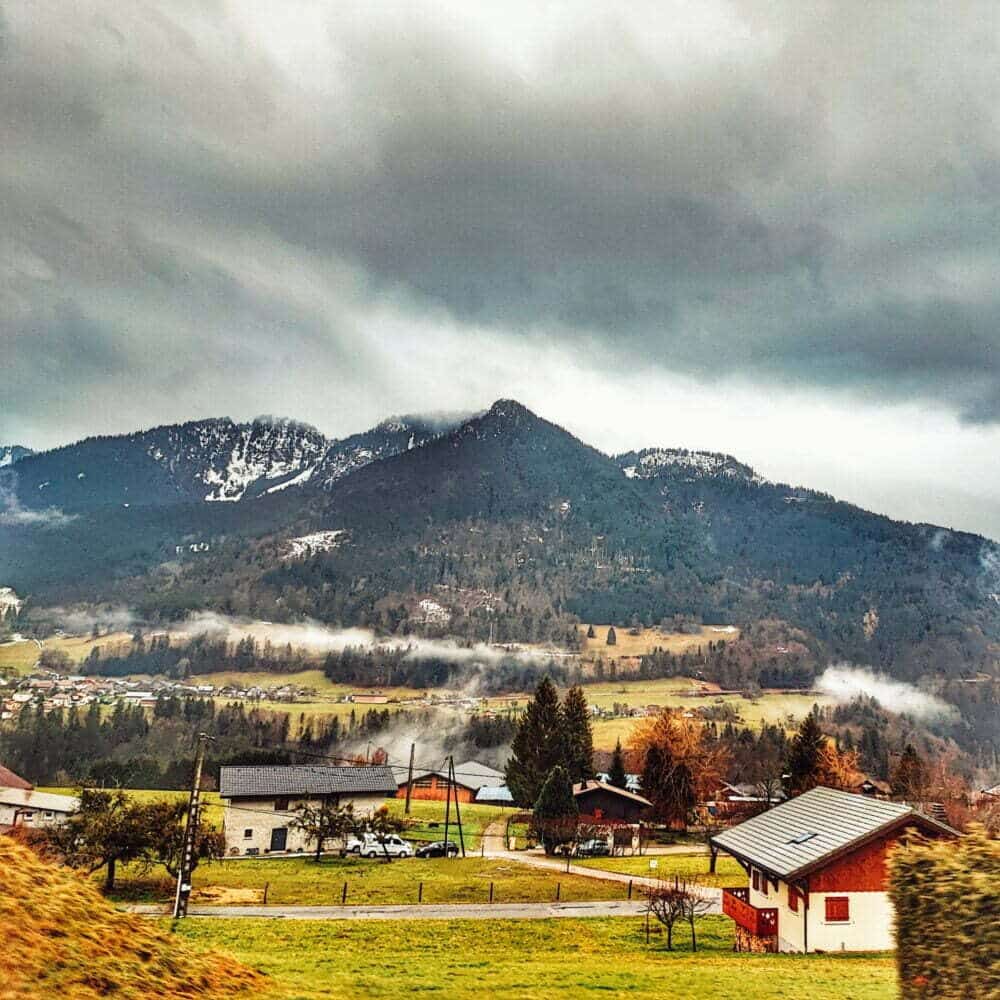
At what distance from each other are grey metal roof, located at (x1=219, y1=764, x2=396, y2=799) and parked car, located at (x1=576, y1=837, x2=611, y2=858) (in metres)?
24.4

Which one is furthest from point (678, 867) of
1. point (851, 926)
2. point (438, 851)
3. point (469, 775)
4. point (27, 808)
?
point (469, 775)

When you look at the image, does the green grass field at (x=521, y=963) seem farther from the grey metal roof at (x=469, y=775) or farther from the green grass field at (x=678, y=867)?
the grey metal roof at (x=469, y=775)

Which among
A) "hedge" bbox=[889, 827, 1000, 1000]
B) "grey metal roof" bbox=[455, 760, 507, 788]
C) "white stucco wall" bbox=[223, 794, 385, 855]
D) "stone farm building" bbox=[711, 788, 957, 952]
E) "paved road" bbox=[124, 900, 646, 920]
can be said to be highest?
"hedge" bbox=[889, 827, 1000, 1000]

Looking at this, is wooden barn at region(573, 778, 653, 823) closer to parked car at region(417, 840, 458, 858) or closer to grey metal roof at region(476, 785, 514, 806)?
parked car at region(417, 840, 458, 858)

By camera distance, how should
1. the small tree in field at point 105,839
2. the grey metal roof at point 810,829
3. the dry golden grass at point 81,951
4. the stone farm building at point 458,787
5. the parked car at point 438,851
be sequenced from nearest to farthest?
the dry golden grass at point 81,951
the grey metal roof at point 810,829
the small tree in field at point 105,839
the parked car at point 438,851
the stone farm building at point 458,787

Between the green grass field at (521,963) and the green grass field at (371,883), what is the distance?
32.5 feet

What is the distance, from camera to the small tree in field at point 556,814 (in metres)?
66.2

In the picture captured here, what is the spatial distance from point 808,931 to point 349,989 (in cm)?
1852

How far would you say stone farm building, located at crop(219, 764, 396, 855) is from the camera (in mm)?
72562

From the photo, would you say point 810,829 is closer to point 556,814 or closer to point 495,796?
point 556,814

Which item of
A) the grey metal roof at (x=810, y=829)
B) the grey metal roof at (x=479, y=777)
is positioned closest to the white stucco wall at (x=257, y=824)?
the grey metal roof at (x=810, y=829)

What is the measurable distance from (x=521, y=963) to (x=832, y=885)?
38.9 ft

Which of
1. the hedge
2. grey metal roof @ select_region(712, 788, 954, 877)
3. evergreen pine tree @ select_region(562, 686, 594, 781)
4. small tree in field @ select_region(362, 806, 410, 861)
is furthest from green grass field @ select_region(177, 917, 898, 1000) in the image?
evergreen pine tree @ select_region(562, 686, 594, 781)

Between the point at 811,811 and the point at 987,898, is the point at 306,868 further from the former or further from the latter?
the point at 987,898
